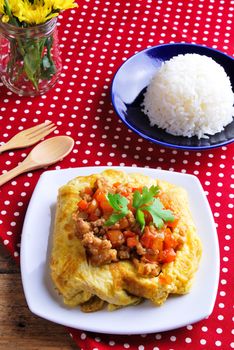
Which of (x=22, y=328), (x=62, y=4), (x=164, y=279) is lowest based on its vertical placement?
(x=22, y=328)

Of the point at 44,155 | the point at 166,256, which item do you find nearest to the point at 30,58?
the point at 44,155

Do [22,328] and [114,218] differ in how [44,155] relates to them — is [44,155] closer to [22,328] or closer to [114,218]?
[114,218]

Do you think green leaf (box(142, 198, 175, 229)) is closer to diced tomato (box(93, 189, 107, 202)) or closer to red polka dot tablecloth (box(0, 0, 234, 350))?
diced tomato (box(93, 189, 107, 202))

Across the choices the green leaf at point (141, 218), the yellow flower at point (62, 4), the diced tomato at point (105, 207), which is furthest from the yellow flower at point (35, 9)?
the green leaf at point (141, 218)

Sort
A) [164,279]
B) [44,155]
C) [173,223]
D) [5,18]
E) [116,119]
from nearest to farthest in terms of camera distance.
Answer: [164,279]
[173,223]
[5,18]
[44,155]
[116,119]

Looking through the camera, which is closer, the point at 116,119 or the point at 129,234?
the point at 129,234

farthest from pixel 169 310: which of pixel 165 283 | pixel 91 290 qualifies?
pixel 91 290

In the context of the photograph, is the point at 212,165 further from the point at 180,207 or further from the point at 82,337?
the point at 82,337

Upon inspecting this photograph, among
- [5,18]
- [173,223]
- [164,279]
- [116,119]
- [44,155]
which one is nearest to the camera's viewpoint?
[164,279]
